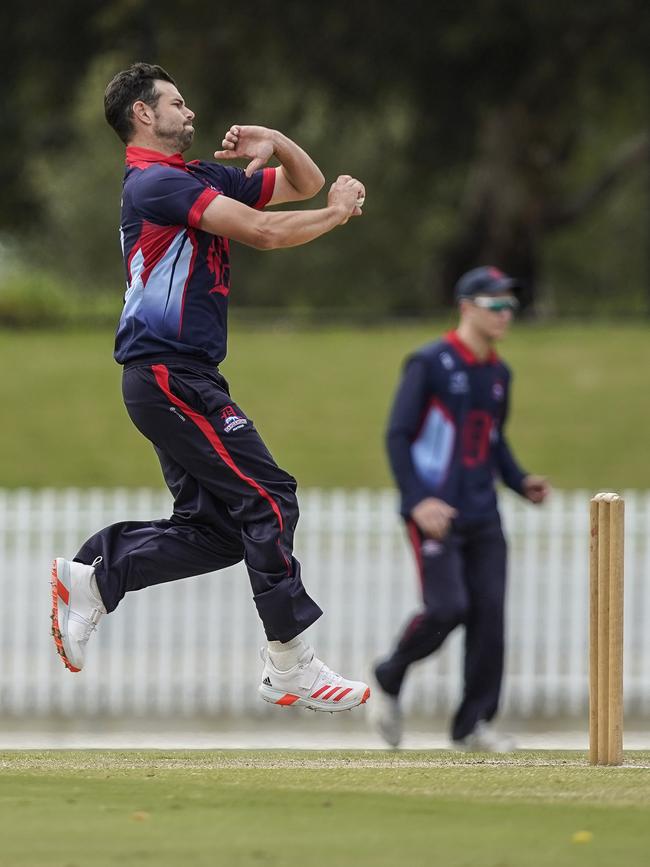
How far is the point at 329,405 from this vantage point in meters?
18.5

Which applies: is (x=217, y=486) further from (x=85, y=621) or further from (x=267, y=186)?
(x=267, y=186)

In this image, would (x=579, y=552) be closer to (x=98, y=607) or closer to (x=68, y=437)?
(x=98, y=607)

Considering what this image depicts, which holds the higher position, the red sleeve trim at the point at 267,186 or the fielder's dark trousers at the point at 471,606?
the red sleeve trim at the point at 267,186

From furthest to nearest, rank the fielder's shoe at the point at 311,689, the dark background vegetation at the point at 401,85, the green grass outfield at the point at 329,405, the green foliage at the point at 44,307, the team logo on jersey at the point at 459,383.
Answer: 1. the green foliage at the point at 44,307
2. the dark background vegetation at the point at 401,85
3. the green grass outfield at the point at 329,405
4. the team logo on jersey at the point at 459,383
5. the fielder's shoe at the point at 311,689

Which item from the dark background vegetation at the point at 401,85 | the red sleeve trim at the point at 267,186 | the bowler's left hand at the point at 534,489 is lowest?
the bowler's left hand at the point at 534,489

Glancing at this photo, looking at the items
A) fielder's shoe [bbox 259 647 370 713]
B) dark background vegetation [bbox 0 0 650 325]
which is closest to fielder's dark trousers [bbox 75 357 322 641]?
fielder's shoe [bbox 259 647 370 713]

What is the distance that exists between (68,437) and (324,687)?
485 inches

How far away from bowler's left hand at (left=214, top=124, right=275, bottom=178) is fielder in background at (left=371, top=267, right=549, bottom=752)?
2398 mm

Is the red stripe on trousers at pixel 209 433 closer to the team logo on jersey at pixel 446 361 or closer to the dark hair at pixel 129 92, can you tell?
the dark hair at pixel 129 92

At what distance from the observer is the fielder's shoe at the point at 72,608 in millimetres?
5395

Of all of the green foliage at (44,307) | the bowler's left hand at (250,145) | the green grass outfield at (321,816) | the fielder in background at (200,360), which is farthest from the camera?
the green foliage at (44,307)

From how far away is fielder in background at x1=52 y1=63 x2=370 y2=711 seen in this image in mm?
5012

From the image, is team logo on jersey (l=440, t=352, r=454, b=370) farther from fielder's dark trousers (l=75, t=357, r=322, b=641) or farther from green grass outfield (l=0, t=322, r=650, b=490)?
green grass outfield (l=0, t=322, r=650, b=490)

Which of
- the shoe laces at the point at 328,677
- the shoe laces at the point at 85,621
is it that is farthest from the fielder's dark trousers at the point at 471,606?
the shoe laces at the point at 85,621
